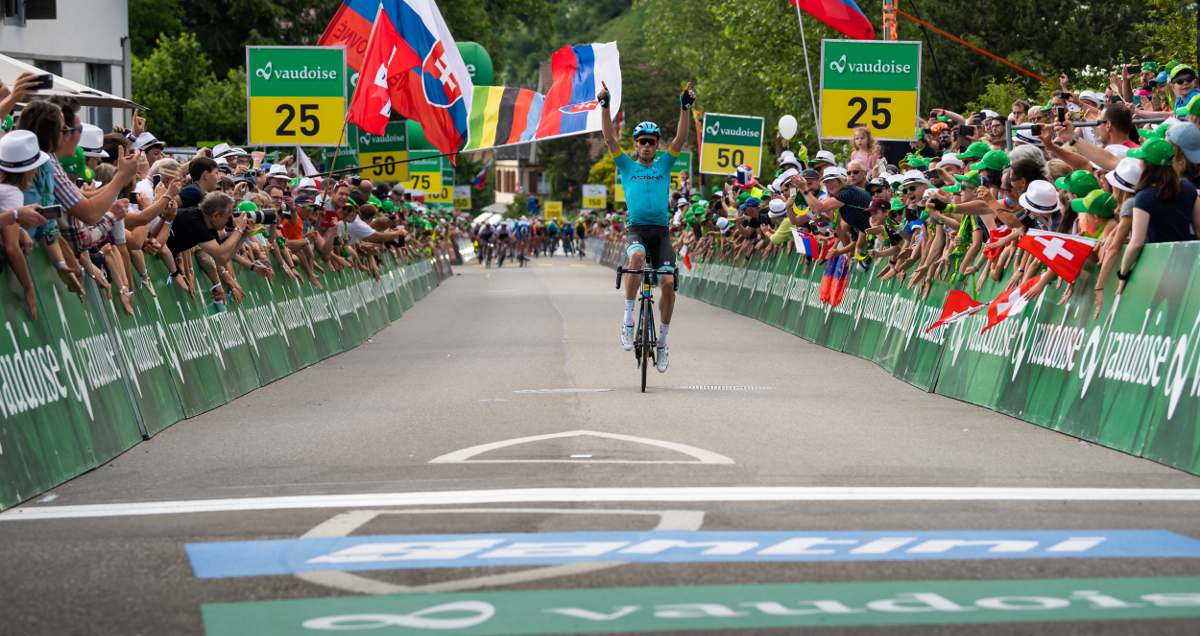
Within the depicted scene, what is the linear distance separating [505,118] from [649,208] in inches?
548

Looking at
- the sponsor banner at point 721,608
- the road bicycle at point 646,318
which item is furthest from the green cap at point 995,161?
the sponsor banner at point 721,608

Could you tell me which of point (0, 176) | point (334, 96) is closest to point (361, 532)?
point (0, 176)

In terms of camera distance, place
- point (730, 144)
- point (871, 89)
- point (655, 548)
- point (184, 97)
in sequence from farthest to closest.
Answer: point (184, 97) → point (730, 144) → point (871, 89) → point (655, 548)

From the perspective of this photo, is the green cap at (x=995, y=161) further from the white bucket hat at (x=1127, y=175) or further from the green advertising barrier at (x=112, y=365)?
the green advertising barrier at (x=112, y=365)

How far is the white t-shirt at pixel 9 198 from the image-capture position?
8.42 m

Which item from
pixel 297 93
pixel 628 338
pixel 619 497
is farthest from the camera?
pixel 297 93

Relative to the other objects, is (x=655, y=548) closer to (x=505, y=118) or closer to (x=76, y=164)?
(x=76, y=164)

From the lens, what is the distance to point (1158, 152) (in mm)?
9602

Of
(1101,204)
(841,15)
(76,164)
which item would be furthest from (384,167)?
(1101,204)

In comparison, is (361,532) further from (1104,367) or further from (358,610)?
(1104,367)

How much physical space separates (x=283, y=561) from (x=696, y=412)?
556cm

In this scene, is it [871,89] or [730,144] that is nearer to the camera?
[871,89]

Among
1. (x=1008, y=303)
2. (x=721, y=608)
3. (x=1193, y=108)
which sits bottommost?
(x=721, y=608)

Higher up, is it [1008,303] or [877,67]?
[877,67]
